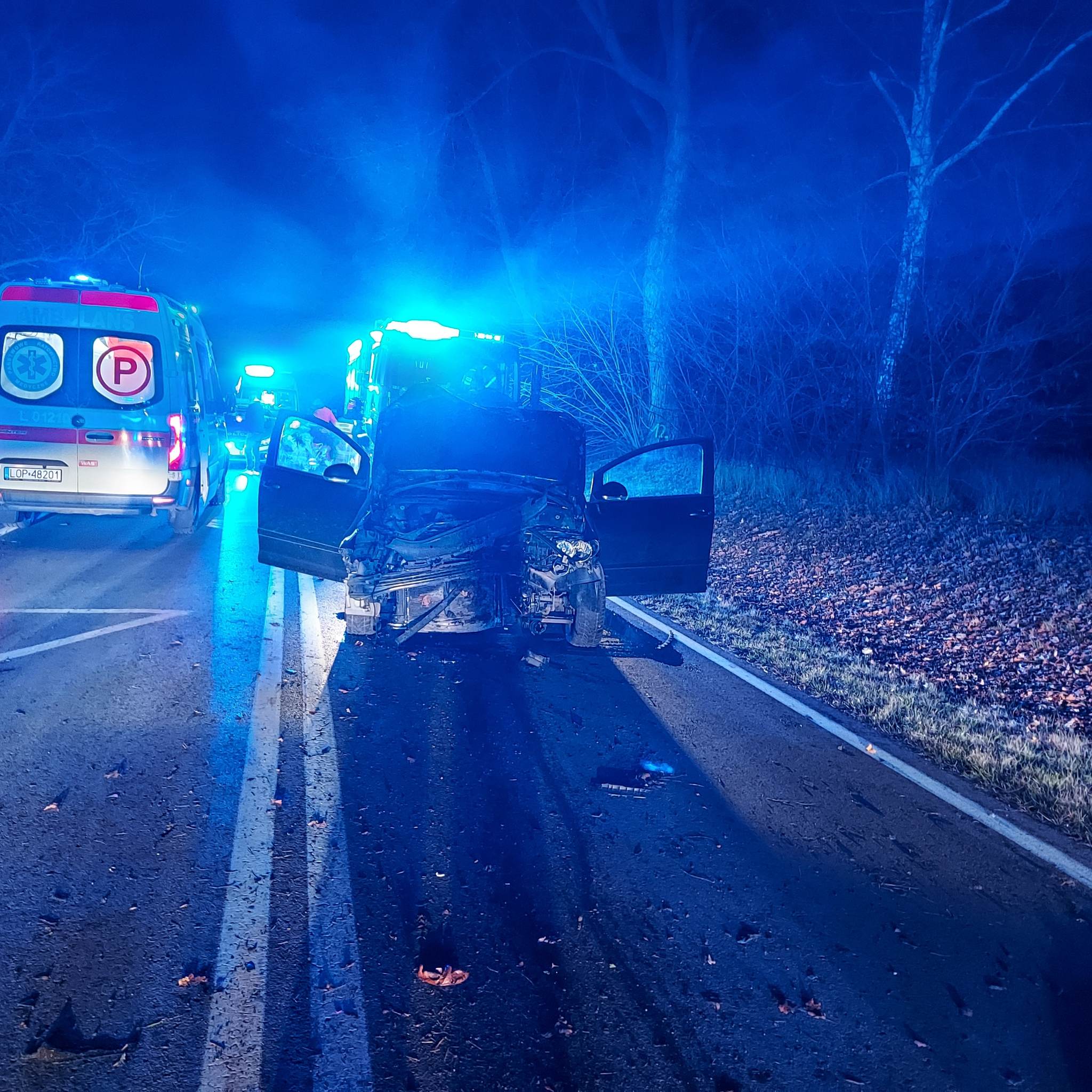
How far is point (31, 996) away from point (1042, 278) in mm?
15427

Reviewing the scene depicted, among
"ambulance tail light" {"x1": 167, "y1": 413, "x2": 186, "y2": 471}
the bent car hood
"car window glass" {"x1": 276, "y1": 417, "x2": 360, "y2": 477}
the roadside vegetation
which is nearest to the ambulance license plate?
"ambulance tail light" {"x1": 167, "y1": 413, "x2": 186, "y2": 471}

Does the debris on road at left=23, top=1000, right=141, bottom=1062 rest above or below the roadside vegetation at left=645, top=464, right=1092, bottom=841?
below

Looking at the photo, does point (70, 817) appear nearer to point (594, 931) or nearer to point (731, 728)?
point (594, 931)

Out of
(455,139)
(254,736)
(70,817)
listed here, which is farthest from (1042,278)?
(455,139)

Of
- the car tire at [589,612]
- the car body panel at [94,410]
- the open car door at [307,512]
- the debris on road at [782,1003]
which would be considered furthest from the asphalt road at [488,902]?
the car body panel at [94,410]

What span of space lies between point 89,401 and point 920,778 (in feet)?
30.4

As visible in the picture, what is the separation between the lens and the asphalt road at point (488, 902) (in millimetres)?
2596

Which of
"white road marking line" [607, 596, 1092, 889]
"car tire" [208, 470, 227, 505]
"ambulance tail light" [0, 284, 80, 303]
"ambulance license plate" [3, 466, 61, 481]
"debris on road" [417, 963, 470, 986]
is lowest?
"debris on road" [417, 963, 470, 986]

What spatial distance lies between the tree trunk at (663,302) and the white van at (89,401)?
10.2 metres

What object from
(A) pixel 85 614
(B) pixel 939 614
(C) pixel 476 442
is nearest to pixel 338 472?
(C) pixel 476 442

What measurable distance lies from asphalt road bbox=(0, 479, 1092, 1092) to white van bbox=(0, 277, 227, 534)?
3967 mm

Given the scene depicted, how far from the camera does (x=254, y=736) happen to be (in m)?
4.75

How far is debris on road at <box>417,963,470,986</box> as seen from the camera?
2.86 metres

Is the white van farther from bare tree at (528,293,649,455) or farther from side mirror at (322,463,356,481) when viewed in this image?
bare tree at (528,293,649,455)
